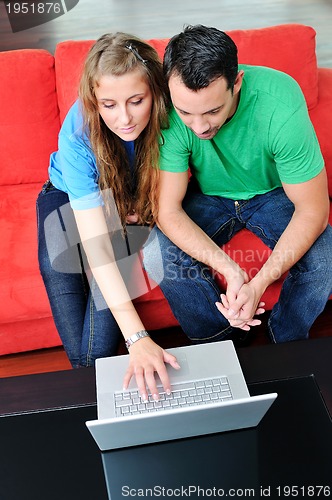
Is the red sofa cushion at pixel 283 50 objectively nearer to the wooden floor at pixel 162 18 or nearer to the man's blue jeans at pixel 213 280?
the man's blue jeans at pixel 213 280

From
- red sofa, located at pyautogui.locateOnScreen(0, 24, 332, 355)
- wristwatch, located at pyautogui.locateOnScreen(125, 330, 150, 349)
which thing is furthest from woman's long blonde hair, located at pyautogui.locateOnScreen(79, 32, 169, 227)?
wristwatch, located at pyautogui.locateOnScreen(125, 330, 150, 349)

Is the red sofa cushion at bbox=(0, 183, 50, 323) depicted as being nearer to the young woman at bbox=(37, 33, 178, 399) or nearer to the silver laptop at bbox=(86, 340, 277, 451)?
the young woman at bbox=(37, 33, 178, 399)

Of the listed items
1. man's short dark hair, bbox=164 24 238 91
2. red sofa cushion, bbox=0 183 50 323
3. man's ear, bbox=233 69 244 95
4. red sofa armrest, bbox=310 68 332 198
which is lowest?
red sofa cushion, bbox=0 183 50 323

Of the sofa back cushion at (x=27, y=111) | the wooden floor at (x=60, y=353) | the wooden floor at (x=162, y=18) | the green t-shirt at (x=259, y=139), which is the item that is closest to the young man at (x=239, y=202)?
→ the green t-shirt at (x=259, y=139)

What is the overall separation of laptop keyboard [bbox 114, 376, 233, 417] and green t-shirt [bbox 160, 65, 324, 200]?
595mm

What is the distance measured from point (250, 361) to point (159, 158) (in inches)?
22.8

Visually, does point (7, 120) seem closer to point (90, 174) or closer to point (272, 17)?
point (90, 174)

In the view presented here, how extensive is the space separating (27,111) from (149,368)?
3.30ft

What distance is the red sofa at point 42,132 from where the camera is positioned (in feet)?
5.54

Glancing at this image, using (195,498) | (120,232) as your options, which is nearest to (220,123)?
(120,232)

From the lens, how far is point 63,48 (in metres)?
1.83

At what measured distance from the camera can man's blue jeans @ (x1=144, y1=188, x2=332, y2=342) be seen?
61.9 inches

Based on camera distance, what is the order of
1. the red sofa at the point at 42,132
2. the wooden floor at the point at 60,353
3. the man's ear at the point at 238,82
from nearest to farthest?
the man's ear at the point at 238,82, the red sofa at the point at 42,132, the wooden floor at the point at 60,353

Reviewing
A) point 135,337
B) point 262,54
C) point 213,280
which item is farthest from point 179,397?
point 262,54
